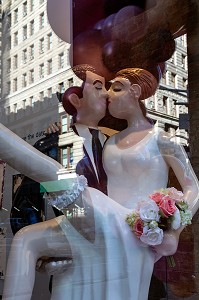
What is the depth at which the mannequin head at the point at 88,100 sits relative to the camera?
1.81m

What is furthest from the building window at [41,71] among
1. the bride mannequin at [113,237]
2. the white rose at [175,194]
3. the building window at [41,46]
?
the white rose at [175,194]

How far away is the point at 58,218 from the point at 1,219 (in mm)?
320

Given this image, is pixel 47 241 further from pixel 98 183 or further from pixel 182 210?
pixel 182 210

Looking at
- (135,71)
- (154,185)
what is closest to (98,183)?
(154,185)

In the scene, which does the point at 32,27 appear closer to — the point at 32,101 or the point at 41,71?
the point at 41,71

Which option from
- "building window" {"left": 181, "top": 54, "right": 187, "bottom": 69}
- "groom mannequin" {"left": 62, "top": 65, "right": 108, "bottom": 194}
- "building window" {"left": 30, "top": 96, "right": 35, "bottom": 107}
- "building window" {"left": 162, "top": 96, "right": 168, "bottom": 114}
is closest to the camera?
"groom mannequin" {"left": 62, "top": 65, "right": 108, "bottom": 194}

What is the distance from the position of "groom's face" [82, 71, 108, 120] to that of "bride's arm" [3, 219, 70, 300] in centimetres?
53

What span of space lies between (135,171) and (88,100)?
35 centimetres

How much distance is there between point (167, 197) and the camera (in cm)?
160

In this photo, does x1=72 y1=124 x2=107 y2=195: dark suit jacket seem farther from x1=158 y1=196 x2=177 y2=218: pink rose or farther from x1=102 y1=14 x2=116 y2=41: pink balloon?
x1=102 y1=14 x2=116 y2=41: pink balloon

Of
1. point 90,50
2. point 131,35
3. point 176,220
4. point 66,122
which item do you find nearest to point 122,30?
point 131,35

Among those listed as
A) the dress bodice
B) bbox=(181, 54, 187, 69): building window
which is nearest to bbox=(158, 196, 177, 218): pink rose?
the dress bodice

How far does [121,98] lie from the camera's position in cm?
184

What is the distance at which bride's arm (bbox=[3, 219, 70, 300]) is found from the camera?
1.41 metres
